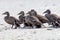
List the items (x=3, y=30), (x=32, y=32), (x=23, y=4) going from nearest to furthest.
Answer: (x=32, y=32) → (x=3, y=30) → (x=23, y=4)

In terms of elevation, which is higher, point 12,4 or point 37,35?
point 12,4

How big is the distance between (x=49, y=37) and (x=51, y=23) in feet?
8.34

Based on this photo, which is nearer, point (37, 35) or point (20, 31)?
point (37, 35)

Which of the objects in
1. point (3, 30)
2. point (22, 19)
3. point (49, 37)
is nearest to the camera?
point (49, 37)

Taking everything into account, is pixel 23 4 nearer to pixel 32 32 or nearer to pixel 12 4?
pixel 12 4

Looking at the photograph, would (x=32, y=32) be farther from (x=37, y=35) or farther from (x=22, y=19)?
(x=22, y=19)

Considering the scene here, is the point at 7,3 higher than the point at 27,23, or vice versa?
the point at 7,3

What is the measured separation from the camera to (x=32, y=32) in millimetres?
12117

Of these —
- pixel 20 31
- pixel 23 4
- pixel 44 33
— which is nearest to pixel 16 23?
pixel 20 31

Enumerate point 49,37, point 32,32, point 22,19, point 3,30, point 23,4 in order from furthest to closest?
point 23,4 → point 22,19 → point 3,30 → point 32,32 → point 49,37

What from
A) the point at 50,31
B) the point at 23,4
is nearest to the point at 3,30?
the point at 50,31

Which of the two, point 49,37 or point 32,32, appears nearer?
point 49,37

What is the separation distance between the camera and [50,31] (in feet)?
40.4

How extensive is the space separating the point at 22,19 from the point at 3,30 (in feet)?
3.96
